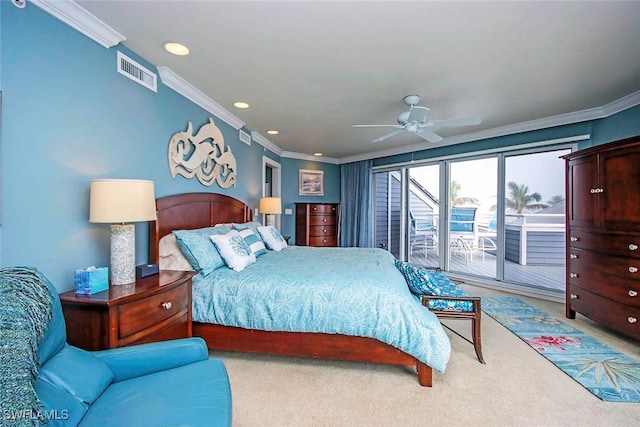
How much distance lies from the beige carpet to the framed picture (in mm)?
4531

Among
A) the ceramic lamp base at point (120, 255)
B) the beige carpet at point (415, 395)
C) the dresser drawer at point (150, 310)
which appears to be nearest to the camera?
the dresser drawer at point (150, 310)

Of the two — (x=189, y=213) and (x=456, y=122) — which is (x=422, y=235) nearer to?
(x=456, y=122)

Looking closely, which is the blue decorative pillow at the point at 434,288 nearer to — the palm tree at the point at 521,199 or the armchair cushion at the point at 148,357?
the armchair cushion at the point at 148,357

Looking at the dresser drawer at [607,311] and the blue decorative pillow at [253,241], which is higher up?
the blue decorative pillow at [253,241]

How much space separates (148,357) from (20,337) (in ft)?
2.02

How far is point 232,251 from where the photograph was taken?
268cm

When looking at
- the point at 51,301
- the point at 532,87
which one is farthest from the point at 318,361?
the point at 532,87

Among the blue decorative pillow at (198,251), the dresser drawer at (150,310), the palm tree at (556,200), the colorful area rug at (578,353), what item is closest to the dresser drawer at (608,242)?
the colorful area rug at (578,353)

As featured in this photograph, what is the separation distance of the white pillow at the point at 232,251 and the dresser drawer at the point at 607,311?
11.4 feet

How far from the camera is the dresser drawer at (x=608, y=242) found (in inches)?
107

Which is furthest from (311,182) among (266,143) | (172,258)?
(172,258)

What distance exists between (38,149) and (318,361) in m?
2.39

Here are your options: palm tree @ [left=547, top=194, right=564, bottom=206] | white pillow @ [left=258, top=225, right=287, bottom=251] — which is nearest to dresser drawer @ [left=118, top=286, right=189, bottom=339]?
white pillow @ [left=258, top=225, right=287, bottom=251]

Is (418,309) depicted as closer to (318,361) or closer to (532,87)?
(318,361)
